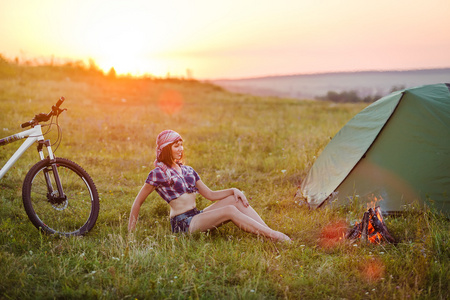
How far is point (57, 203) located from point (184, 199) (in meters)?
1.54

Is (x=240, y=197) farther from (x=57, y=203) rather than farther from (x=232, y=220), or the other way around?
(x=57, y=203)

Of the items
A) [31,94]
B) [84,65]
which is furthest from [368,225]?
[84,65]

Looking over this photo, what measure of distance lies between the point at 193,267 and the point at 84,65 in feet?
88.6

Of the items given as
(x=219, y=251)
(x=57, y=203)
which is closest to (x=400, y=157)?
(x=219, y=251)

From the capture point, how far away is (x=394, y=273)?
12.1 ft

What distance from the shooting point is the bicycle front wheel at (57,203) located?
13.9 feet

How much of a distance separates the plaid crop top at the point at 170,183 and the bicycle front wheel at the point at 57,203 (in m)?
0.83

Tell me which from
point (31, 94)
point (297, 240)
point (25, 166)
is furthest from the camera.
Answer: point (31, 94)

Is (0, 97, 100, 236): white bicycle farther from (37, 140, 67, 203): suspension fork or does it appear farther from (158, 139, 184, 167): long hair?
(158, 139, 184, 167): long hair

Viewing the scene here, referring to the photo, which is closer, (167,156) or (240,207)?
(167,156)

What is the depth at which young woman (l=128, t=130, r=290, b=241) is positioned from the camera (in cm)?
429

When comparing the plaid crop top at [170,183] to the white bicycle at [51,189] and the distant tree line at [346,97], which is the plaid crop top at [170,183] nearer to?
the white bicycle at [51,189]

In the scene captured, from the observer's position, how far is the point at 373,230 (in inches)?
173

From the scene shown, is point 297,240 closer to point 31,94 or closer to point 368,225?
point 368,225
